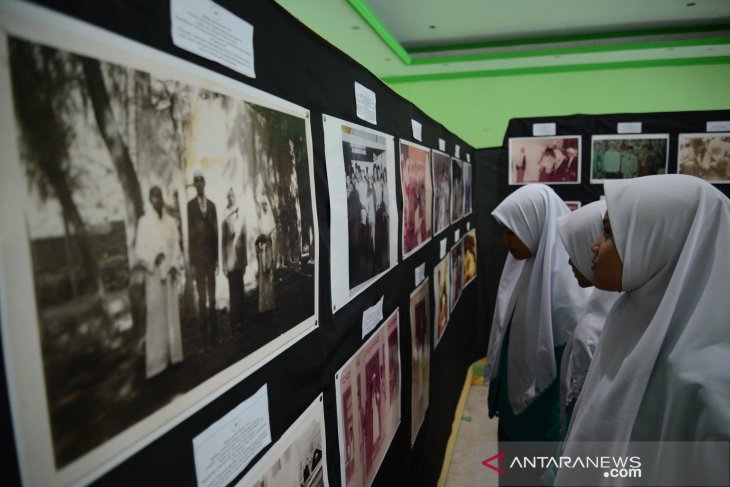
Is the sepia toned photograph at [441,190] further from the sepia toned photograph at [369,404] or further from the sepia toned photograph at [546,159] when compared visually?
the sepia toned photograph at [546,159]

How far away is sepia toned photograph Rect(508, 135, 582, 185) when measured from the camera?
181 inches

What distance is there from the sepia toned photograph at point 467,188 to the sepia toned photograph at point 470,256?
24cm

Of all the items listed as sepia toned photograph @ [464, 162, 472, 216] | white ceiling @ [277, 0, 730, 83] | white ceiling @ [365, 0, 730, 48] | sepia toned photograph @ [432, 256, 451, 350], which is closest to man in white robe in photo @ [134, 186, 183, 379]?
sepia toned photograph @ [432, 256, 451, 350]

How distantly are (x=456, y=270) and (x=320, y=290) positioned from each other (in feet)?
8.40

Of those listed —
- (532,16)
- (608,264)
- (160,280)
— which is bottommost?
(608,264)

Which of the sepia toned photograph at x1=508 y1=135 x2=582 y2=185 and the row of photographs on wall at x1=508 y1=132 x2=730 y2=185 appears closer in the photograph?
the row of photographs on wall at x1=508 y1=132 x2=730 y2=185

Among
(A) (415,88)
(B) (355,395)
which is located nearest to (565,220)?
(B) (355,395)

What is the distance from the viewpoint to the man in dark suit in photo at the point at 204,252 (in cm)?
58

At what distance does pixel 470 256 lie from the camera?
14.6 ft
